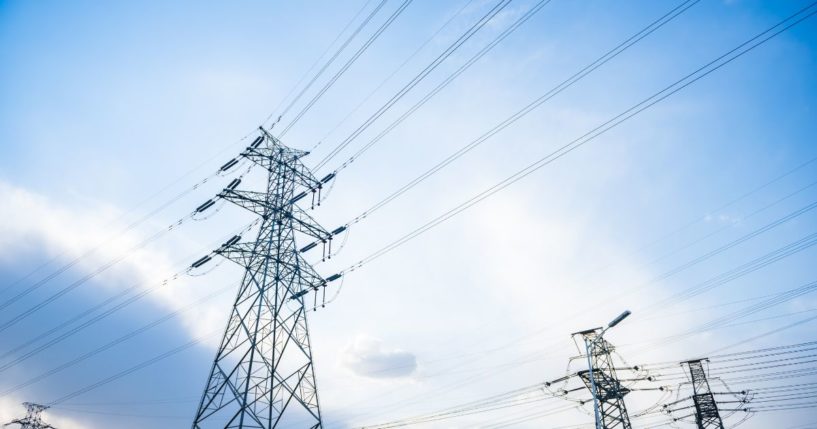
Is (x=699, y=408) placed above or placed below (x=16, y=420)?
below

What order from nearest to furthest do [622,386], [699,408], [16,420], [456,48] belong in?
1. [456,48]
2. [622,386]
3. [699,408]
4. [16,420]

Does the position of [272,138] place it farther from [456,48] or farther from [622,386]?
[622,386]

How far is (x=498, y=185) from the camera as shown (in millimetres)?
13039

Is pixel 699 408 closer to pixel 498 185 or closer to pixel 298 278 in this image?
pixel 498 185

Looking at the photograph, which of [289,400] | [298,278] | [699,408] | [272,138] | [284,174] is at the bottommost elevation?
[699,408]

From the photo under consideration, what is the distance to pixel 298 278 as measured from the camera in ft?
61.9

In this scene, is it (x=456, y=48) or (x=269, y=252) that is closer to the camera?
(x=456, y=48)

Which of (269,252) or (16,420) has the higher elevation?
(269,252)

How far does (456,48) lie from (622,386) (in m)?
24.1

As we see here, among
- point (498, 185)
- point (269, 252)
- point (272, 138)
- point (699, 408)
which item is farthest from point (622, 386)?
point (272, 138)

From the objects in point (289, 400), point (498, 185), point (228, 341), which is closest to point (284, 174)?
point (228, 341)

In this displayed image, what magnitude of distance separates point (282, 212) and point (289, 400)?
9405mm

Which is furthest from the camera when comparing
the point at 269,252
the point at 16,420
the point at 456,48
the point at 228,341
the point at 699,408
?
the point at 16,420

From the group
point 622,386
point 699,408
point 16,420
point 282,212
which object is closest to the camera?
point 282,212
